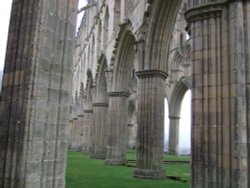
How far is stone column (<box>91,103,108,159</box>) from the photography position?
2009cm

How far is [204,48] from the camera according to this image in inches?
258

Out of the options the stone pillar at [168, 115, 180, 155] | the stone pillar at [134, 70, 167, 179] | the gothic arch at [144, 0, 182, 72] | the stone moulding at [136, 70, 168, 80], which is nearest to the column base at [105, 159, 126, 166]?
the stone pillar at [134, 70, 167, 179]

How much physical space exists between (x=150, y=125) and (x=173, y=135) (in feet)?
59.8

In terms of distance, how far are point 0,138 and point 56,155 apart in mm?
811

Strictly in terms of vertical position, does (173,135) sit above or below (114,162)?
above

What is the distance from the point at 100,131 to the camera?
→ 2041 centimetres

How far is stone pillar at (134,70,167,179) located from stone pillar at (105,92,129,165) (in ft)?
15.9

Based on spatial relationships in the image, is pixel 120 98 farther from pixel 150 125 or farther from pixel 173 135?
pixel 173 135

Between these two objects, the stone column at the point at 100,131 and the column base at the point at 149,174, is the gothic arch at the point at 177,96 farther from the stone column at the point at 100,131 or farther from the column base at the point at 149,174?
the column base at the point at 149,174

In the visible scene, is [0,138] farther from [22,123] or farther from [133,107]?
[133,107]

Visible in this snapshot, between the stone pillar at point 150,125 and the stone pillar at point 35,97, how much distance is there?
7.18 meters

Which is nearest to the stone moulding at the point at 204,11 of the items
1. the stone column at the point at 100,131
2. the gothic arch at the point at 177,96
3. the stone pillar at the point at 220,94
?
the stone pillar at the point at 220,94

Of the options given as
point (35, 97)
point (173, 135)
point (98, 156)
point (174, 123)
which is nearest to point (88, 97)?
point (98, 156)

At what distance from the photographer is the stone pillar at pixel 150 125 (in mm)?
11555
